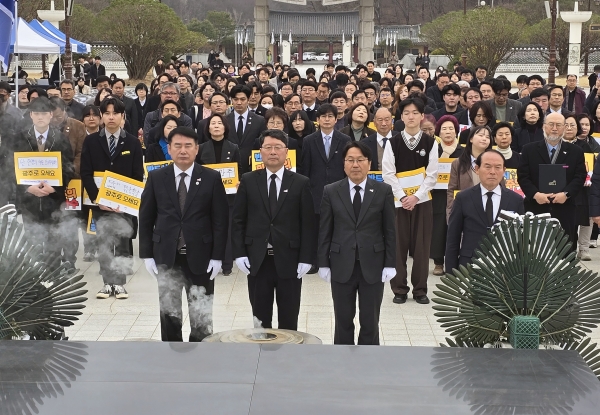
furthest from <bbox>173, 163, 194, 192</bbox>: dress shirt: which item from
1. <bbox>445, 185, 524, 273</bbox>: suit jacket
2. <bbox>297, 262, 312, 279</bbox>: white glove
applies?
<bbox>445, 185, 524, 273</bbox>: suit jacket

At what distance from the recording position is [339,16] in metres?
62.3

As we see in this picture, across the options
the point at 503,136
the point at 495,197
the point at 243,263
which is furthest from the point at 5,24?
the point at 503,136

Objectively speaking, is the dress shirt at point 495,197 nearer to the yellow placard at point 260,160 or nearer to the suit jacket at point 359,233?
the suit jacket at point 359,233

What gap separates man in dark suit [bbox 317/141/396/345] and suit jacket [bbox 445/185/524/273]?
471 millimetres

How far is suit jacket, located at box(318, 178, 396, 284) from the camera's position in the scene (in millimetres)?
5812

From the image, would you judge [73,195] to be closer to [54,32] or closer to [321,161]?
[321,161]

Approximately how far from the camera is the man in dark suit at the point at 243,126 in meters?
9.12

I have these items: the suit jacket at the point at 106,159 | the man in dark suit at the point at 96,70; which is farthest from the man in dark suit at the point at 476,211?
the man in dark suit at the point at 96,70

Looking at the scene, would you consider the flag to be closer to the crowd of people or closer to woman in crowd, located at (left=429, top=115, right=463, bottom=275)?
the crowd of people

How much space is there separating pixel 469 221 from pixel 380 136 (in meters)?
2.16

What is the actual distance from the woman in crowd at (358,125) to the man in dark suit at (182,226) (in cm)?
309

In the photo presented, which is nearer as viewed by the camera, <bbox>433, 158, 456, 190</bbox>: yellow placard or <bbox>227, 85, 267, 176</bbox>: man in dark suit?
<bbox>433, 158, 456, 190</bbox>: yellow placard

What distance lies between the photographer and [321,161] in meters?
8.43

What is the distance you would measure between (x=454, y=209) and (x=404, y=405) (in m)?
3.16
